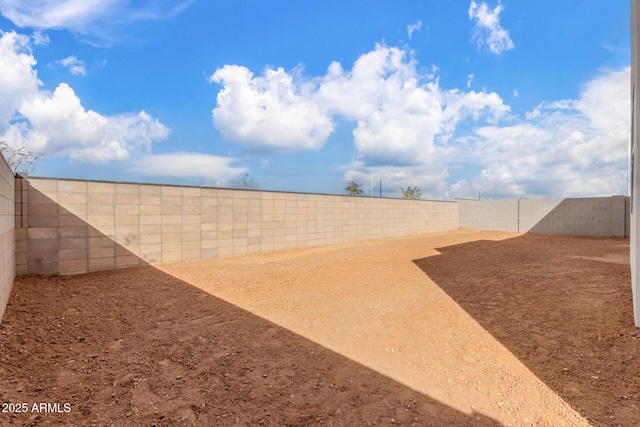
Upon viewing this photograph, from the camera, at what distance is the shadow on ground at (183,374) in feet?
6.91

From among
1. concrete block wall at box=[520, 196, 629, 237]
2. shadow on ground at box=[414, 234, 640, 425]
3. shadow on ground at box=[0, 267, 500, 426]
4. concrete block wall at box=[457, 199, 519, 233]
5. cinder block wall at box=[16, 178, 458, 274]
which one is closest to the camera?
shadow on ground at box=[0, 267, 500, 426]

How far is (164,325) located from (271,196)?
19.0 ft

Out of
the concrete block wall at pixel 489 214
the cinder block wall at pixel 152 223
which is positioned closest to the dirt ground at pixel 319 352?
the cinder block wall at pixel 152 223

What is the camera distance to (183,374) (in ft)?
8.41

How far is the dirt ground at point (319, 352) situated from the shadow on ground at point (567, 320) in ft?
0.06

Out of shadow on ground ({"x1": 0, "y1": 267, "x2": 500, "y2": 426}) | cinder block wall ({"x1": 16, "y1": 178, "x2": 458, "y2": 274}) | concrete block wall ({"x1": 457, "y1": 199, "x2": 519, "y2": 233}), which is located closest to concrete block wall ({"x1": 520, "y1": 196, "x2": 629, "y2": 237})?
concrete block wall ({"x1": 457, "y1": 199, "x2": 519, "y2": 233})

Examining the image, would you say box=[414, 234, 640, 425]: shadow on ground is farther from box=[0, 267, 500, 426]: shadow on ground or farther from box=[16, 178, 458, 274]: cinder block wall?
box=[16, 178, 458, 274]: cinder block wall

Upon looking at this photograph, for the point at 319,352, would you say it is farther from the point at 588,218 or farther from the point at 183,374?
the point at 588,218

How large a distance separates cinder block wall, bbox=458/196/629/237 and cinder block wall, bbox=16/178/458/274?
11.3 metres

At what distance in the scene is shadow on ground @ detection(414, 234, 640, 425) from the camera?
2441 millimetres

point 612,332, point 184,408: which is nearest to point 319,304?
point 184,408

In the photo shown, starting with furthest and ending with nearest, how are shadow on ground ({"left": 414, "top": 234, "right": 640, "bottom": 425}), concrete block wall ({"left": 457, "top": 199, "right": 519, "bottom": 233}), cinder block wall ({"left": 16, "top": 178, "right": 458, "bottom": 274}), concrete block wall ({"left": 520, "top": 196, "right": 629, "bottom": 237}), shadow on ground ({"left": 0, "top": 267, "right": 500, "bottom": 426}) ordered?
concrete block wall ({"left": 457, "top": 199, "right": 519, "bottom": 233})
concrete block wall ({"left": 520, "top": 196, "right": 629, "bottom": 237})
cinder block wall ({"left": 16, "top": 178, "right": 458, "bottom": 274})
shadow on ground ({"left": 414, "top": 234, "right": 640, "bottom": 425})
shadow on ground ({"left": 0, "top": 267, "right": 500, "bottom": 426})

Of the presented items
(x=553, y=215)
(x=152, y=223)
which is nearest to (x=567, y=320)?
(x=152, y=223)

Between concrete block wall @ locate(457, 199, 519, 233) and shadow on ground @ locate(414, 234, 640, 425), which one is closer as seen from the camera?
shadow on ground @ locate(414, 234, 640, 425)
